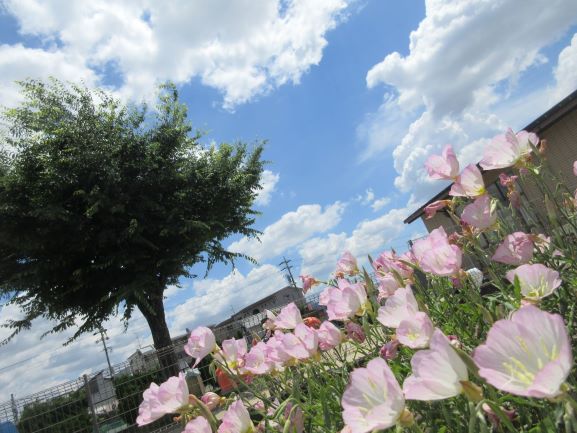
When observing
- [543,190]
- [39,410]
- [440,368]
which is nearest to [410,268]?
[543,190]

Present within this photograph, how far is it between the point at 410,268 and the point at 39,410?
25.3 ft

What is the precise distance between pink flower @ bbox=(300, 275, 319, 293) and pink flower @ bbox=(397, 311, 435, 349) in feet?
4.89

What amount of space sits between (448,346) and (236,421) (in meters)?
0.64

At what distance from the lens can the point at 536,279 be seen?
1073 mm

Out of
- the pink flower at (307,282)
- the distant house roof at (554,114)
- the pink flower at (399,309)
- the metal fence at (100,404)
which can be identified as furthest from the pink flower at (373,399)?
the distant house roof at (554,114)

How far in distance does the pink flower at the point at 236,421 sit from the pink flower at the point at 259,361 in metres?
0.36

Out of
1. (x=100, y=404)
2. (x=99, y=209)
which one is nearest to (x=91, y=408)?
(x=100, y=404)

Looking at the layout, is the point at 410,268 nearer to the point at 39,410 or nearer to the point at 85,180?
the point at 39,410

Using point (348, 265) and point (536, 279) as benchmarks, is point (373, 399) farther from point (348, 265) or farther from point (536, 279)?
point (348, 265)

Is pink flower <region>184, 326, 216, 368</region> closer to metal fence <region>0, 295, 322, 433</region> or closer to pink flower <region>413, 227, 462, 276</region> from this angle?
pink flower <region>413, 227, 462, 276</region>

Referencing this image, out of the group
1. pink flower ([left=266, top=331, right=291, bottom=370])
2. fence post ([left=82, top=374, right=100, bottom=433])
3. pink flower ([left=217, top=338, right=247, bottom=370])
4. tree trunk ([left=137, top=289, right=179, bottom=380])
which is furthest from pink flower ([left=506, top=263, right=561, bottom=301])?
tree trunk ([left=137, top=289, right=179, bottom=380])

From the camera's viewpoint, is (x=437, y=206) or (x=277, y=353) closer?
(x=277, y=353)

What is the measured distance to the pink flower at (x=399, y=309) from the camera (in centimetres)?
106

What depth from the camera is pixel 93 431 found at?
303 inches
